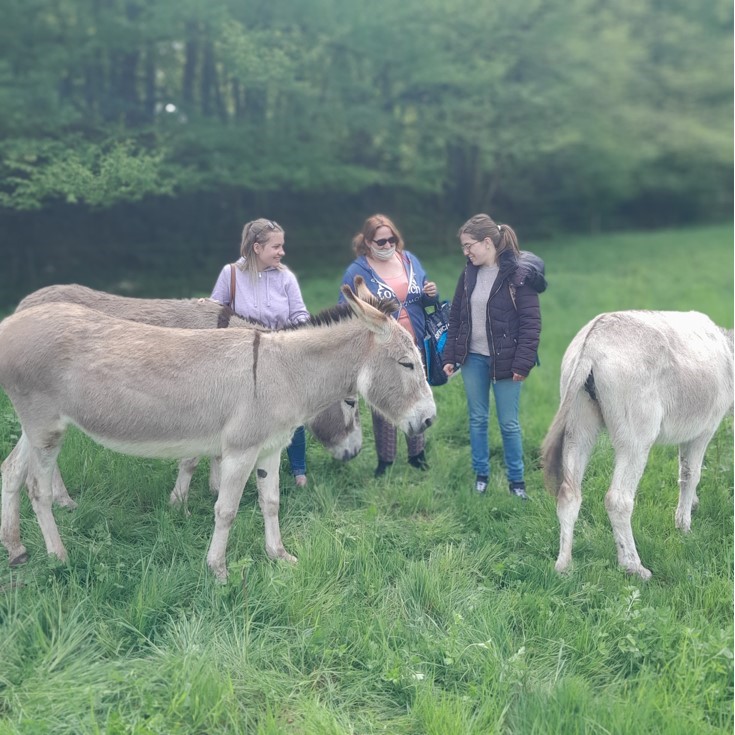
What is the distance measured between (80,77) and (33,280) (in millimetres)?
2525

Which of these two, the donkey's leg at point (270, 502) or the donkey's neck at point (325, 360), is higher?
the donkey's neck at point (325, 360)

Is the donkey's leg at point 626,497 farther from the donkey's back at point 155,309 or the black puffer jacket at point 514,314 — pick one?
the donkey's back at point 155,309

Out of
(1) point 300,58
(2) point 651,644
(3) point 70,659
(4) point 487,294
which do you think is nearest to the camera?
(3) point 70,659

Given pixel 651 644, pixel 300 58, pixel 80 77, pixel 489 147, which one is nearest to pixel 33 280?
pixel 80 77

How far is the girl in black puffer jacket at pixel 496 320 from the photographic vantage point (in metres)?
4.66

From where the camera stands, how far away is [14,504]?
4035 mm

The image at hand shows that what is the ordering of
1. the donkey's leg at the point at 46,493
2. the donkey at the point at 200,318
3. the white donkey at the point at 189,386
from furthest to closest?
the donkey at the point at 200,318, the donkey's leg at the point at 46,493, the white donkey at the point at 189,386

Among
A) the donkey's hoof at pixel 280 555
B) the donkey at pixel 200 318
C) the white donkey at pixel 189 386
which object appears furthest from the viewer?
the donkey at pixel 200 318

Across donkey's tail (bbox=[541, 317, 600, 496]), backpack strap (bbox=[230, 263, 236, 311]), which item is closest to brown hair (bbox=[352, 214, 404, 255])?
backpack strap (bbox=[230, 263, 236, 311])

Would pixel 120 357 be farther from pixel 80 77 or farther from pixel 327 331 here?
pixel 80 77

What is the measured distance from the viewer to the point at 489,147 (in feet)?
52.3

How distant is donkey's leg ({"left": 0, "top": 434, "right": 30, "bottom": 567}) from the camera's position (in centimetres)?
399

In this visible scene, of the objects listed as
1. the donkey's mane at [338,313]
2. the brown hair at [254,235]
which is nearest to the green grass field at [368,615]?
the donkey's mane at [338,313]

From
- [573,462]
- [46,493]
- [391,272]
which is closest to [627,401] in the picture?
[573,462]
